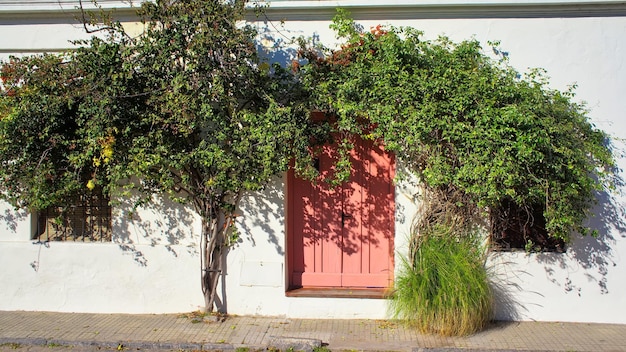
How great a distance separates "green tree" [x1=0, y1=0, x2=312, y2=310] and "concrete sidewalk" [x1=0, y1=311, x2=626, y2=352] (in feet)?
4.99

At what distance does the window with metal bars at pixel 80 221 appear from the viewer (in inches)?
277

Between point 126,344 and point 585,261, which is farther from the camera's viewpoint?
point 585,261

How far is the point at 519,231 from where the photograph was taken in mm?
6516

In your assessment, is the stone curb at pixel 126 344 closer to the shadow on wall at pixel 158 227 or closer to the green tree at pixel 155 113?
the shadow on wall at pixel 158 227

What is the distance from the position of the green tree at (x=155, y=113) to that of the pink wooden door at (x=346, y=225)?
878 mm

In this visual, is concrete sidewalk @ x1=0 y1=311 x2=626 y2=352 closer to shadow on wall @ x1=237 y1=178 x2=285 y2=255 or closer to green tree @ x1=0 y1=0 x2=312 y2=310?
shadow on wall @ x1=237 y1=178 x2=285 y2=255

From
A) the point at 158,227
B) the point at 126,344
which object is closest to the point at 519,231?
the point at 158,227

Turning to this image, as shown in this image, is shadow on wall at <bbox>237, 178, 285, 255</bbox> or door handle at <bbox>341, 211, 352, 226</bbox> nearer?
shadow on wall at <bbox>237, 178, 285, 255</bbox>

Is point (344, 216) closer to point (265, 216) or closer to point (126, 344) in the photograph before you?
point (265, 216)

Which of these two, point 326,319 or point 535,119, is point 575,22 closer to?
point 535,119

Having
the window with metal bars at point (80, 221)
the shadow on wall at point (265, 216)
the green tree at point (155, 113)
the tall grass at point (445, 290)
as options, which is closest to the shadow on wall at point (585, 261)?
the tall grass at point (445, 290)

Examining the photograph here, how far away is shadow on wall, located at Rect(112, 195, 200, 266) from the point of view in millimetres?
6758

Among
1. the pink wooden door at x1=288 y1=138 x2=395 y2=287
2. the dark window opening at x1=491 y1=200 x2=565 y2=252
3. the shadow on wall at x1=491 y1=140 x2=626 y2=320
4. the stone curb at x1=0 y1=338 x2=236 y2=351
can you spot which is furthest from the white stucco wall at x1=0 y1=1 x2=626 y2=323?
the stone curb at x1=0 y1=338 x2=236 y2=351

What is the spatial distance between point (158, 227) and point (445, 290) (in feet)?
12.0
